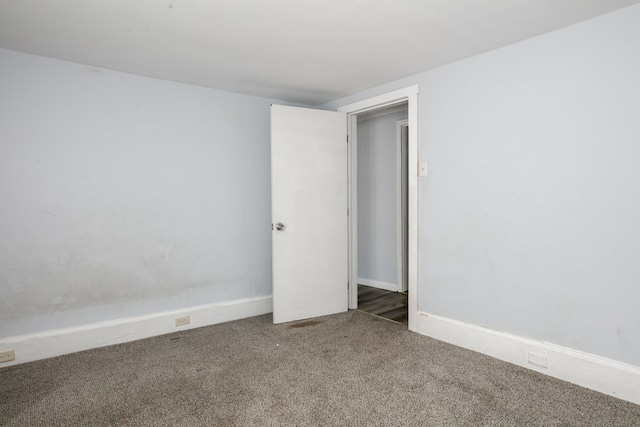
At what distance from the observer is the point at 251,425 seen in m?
1.78

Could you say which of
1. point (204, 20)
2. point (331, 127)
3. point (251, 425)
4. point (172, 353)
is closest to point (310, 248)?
point (331, 127)

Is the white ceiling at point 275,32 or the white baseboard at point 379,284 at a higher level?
the white ceiling at point 275,32

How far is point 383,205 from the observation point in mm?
4707

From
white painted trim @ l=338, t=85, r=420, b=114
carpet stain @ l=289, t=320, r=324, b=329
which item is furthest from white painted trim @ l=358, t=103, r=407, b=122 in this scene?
carpet stain @ l=289, t=320, r=324, b=329

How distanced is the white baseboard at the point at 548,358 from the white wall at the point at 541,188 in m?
0.06

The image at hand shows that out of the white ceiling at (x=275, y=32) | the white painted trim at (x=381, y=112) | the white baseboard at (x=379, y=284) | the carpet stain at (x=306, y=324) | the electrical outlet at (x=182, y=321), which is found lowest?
the carpet stain at (x=306, y=324)

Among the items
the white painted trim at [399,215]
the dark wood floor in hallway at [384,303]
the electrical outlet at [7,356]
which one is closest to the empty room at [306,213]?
the electrical outlet at [7,356]

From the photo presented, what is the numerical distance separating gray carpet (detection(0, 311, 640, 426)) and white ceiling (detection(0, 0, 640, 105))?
7.38 ft

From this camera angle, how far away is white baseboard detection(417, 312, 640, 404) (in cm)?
200

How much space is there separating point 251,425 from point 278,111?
8.52ft

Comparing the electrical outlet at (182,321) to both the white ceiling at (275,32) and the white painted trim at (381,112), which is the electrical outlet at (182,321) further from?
the white painted trim at (381,112)

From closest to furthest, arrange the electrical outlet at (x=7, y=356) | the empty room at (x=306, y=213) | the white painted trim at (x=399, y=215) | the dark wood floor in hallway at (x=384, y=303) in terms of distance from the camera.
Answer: the empty room at (x=306, y=213) < the electrical outlet at (x=7, y=356) < the dark wood floor in hallway at (x=384, y=303) < the white painted trim at (x=399, y=215)

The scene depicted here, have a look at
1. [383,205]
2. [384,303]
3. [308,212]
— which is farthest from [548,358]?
[383,205]

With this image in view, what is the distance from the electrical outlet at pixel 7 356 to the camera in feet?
8.07
